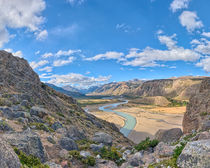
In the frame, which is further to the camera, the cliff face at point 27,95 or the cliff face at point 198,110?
the cliff face at point 27,95

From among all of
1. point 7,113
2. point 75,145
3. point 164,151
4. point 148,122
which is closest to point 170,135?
point 164,151

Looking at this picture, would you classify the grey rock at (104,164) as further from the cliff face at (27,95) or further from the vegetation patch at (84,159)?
the cliff face at (27,95)

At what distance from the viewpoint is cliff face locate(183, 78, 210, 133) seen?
754 inches

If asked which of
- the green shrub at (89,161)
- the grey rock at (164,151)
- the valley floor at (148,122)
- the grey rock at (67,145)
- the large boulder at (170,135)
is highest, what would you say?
the grey rock at (164,151)

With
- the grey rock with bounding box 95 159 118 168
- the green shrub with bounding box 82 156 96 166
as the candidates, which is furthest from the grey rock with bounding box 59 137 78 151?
the grey rock with bounding box 95 159 118 168

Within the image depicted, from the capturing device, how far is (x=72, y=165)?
349 inches

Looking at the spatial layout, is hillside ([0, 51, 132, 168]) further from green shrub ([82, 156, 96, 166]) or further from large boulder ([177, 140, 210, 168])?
large boulder ([177, 140, 210, 168])

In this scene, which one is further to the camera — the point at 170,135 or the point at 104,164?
the point at 170,135

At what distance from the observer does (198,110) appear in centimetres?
2069

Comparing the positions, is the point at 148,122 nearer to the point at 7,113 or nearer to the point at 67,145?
the point at 67,145

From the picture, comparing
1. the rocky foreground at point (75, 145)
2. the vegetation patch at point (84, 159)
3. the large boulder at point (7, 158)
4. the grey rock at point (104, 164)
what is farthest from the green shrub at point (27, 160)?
the grey rock at point (104, 164)

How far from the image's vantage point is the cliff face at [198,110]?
19.1 metres

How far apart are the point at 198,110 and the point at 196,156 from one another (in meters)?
18.0

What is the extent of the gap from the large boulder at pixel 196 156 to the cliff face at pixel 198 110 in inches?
579
